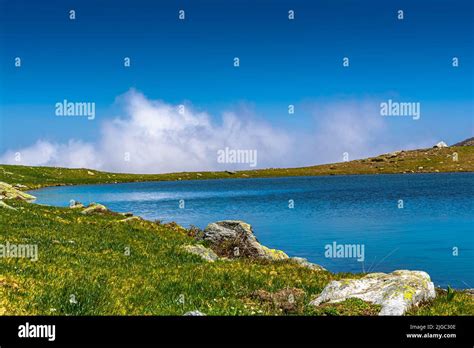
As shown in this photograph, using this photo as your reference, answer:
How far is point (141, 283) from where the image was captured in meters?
16.1

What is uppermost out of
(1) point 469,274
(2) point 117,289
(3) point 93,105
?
(3) point 93,105

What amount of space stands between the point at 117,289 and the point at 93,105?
1049 inches

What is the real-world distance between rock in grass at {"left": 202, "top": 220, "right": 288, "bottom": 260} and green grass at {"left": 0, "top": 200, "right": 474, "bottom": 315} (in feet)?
7.16

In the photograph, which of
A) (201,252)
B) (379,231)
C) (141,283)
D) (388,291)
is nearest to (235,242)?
(201,252)

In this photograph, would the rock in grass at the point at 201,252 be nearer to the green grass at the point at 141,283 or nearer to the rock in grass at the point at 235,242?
the green grass at the point at 141,283

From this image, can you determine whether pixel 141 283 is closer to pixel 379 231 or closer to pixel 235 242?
pixel 235 242

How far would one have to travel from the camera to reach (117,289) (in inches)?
569

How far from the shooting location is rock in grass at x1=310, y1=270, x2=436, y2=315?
42.1 ft

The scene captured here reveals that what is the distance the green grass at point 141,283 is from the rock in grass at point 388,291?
0.41 metres

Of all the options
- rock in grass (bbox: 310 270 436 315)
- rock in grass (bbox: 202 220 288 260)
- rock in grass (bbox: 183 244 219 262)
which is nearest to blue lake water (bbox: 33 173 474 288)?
rock in grass (bbox: 202 220 288 260)

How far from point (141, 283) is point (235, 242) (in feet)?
41.5
